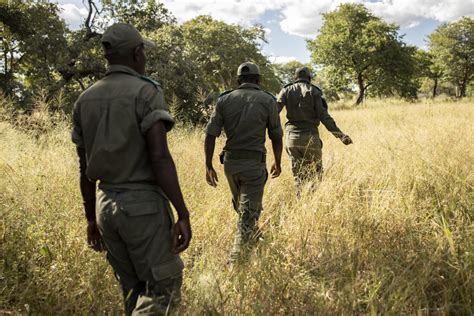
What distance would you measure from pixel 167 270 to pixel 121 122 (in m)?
0.76

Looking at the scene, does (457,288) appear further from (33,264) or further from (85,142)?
(33,264)

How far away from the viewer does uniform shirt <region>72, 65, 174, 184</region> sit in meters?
1.74

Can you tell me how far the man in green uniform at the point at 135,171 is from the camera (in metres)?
1.74

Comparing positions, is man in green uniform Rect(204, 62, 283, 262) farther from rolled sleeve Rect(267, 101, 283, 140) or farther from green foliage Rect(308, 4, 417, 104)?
green foliage Rect(308, 4, 417, 104)

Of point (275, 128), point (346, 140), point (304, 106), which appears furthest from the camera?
point (304, 106)

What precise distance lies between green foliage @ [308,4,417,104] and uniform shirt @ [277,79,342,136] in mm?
24393

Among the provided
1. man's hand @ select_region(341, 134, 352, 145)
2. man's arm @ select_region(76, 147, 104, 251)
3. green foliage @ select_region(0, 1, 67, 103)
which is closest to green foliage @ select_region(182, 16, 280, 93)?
green foliage @ select_region(0, 1, 67, 103)

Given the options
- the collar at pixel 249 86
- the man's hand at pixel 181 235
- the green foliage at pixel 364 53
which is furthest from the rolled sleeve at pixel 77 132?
the green foliage at pixel 364 53

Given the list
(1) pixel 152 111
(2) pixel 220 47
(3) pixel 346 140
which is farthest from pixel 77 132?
(2) pixel 220 47

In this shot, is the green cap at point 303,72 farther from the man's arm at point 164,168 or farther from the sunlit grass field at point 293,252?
the man's arm at point 164,168

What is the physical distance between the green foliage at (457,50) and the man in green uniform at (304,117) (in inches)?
1382

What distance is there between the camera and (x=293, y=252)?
2857 millimetres

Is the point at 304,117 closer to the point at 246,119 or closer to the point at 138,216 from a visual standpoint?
the point at 246,119

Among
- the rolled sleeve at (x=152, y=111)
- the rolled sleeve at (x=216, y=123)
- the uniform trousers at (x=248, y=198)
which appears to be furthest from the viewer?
the rolled sleeve at (x=216, y=123)
